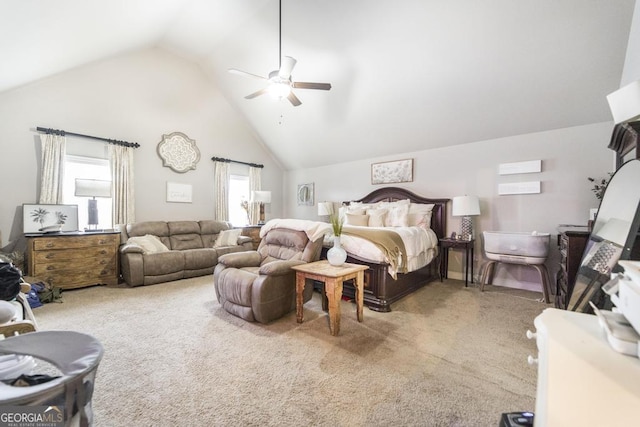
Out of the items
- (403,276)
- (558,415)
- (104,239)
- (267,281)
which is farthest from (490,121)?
(104,239)

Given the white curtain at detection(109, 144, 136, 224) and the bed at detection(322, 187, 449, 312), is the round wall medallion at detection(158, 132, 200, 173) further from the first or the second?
the bed at detection(322, 187, 449, 312)

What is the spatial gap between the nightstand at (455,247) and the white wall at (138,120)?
16.1ft

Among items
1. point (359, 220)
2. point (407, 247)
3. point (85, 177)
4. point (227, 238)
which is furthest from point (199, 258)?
point (407, 247)

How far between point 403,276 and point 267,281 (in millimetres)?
1865

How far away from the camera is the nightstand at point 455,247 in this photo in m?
4.11

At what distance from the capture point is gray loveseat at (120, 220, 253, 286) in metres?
4.04

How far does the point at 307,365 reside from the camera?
6.35 feet

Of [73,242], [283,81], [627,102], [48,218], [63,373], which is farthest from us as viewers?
[48,218]

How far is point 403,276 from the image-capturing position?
346cm

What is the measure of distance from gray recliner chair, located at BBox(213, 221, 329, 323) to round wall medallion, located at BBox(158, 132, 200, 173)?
3243 millimetres

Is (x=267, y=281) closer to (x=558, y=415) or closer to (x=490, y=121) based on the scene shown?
(x=558, y=415)

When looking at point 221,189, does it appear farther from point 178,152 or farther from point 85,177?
point 85,177

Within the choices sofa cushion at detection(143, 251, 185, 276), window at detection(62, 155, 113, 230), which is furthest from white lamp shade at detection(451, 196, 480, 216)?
window at detection(62, 155, 113, 230)

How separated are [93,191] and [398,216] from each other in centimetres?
509
